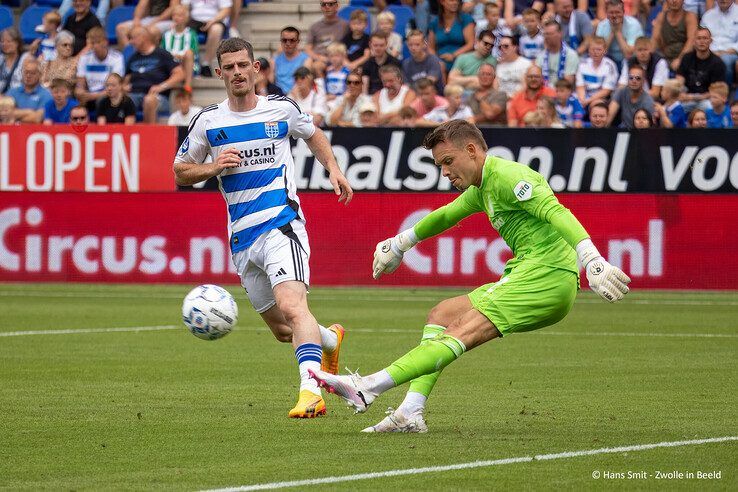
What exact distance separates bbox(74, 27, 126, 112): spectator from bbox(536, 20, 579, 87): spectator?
7163 mm

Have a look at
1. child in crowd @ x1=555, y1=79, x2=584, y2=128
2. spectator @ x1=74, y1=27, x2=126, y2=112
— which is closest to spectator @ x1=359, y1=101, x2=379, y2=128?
child in crowd @ x1=555, y1=79, x2=584, y2=128

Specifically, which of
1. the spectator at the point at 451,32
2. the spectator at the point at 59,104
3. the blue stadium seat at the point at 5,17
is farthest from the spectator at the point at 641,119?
the blue stadium seat at the point at 5,17

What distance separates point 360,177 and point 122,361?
8344 mm

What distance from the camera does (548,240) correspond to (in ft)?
26.2

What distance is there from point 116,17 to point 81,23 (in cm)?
102

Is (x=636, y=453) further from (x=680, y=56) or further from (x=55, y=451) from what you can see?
(x=680, y=56)

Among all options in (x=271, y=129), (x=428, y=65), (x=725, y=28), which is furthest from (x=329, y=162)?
(x=725, y=28)

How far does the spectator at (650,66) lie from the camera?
20453 mm

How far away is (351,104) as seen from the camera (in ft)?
69.3

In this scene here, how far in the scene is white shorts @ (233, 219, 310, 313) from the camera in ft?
28.4

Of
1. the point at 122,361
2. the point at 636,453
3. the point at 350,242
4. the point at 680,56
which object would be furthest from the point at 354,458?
the point at 680,56

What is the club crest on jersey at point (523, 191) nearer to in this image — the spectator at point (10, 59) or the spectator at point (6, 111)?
the spectator at point (6, 111)

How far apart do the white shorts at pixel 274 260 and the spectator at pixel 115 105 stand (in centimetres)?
1303

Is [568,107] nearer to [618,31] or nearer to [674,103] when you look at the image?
[674,103]
